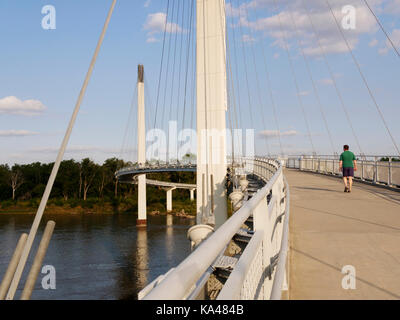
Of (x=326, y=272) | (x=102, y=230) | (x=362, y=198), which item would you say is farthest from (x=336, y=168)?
(x=102, y=230)

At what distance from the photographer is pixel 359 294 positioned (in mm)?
4340

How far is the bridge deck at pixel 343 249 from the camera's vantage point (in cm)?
453

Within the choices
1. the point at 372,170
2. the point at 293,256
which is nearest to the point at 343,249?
the point at 293,256

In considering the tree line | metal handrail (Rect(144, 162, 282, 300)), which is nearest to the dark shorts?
metal handrail (Rect(144, 162, 282, 300))

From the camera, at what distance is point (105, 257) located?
123ft

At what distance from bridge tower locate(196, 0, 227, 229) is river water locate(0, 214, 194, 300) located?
768cm

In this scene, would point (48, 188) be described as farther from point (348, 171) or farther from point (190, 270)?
point (348, 171)

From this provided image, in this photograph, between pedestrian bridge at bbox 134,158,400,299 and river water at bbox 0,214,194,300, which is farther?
river water at bbox 0,214,194,300

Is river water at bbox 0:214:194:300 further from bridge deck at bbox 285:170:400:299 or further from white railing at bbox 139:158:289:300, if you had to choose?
white railing at bbox 139:158:289:300

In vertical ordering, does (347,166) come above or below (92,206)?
above

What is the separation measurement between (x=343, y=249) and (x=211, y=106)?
668 inches

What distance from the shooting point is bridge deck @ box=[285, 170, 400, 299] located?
4527mm

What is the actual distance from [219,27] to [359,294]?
20929 mm
